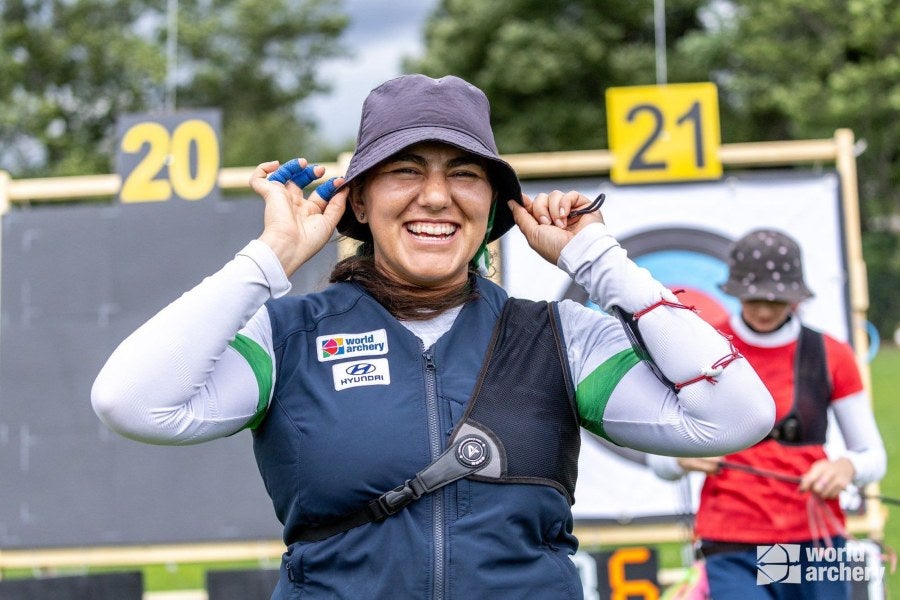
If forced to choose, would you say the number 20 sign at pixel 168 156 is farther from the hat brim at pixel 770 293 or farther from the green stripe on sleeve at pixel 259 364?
the green stripe on sleeve at pixel 259 364

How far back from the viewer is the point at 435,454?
1.83 meters

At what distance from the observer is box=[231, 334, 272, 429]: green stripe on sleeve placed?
73.6 inches

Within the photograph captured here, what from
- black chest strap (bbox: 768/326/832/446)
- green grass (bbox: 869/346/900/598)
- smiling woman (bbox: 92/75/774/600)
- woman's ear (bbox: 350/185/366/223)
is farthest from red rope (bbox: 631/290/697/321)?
green grass (bbox: 869/346/900/598)

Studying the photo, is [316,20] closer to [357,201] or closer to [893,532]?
[893,532]

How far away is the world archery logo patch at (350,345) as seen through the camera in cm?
192

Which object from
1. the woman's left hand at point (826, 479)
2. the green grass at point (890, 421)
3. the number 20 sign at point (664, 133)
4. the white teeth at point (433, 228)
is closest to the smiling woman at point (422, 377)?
the white teeth at point (433, 228)

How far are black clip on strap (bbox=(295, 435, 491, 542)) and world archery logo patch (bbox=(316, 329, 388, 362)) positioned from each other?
227 mm

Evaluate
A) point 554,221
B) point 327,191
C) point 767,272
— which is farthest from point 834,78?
point 327,191

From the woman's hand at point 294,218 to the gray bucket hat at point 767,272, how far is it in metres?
2.03

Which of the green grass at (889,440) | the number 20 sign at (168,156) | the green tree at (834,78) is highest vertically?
the green tree at (834,78)

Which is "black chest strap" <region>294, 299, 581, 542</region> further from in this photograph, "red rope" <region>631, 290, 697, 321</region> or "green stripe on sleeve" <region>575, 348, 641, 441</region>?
"red rope" <region>631, 290, 697, 321</region>

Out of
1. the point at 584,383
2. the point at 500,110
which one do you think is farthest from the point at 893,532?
the point at 500,110

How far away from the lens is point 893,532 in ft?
24.1

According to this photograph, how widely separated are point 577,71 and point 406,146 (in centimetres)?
2156
